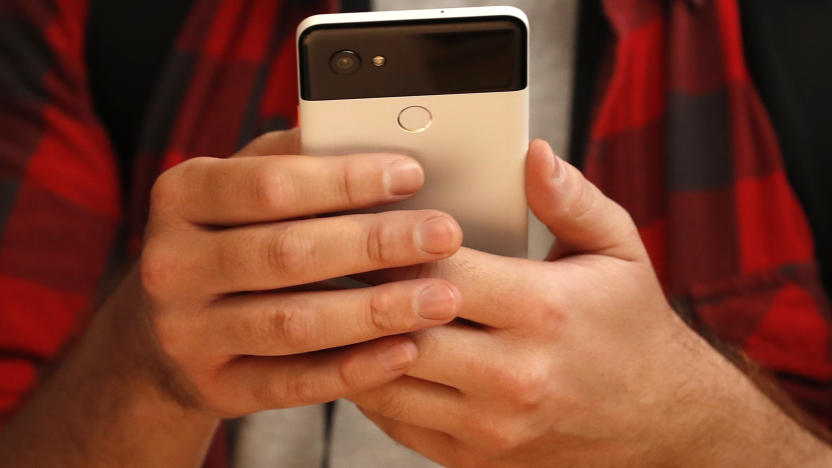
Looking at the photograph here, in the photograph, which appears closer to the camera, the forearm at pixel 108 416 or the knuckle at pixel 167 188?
the knuckle at pixel 167 188

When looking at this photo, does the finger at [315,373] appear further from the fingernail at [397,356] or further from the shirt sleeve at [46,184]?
the shirt sleeve at [46,184]

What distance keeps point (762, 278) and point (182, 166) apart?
707 mm

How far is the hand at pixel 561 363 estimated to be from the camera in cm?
50

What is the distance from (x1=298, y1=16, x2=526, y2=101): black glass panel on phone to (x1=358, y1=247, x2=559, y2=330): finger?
0.37 ft

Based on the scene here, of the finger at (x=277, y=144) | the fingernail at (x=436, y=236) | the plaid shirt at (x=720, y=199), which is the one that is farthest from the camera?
the plaid shirt at (x=720, y=199)

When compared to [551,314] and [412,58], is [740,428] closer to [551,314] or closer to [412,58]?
[551,314]

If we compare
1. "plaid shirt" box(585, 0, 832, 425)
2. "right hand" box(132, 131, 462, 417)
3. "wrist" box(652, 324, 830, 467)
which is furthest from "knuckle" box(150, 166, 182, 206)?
"plaid shirt" box(585, 0, 832, 425)

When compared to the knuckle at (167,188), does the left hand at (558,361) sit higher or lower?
lower

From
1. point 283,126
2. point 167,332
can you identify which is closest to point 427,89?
point 167,332

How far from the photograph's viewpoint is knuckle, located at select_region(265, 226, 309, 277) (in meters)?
0.46

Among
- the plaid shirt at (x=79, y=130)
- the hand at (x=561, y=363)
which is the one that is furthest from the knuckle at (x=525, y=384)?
the plaid shirt at (x=79, y=130)

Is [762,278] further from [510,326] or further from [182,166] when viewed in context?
[182,166]

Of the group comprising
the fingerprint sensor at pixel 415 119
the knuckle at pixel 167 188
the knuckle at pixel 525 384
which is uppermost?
the fingerprint sensor at pixel 415 119

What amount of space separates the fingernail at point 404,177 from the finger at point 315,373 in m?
0.10
